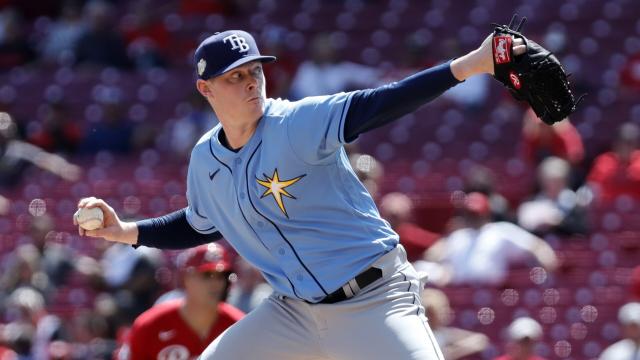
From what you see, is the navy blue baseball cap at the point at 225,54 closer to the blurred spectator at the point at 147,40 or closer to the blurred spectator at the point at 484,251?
the blurred spectator at the point at 484,251

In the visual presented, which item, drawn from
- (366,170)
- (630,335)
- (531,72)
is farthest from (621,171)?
(531,72)

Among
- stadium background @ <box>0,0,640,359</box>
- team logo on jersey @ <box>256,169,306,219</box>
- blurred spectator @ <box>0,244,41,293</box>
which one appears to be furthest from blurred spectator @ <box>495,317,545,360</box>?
blurred spectator @ <box>0,244,41,293</box>

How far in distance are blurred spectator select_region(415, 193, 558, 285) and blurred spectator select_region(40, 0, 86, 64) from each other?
610 cm

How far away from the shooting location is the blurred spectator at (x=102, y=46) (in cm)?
1309

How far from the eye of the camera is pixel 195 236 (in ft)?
15.2

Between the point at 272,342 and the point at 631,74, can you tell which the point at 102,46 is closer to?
the point at 631,74

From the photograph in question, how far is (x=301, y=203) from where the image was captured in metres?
4.09

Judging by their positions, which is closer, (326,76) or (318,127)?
(318,127)

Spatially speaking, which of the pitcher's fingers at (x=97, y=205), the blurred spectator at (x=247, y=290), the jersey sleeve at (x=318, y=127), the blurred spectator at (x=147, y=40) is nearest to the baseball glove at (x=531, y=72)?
the jersey sleeve at (x=318, y=127)

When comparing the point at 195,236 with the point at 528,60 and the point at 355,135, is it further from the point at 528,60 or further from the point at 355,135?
the point at 528,60

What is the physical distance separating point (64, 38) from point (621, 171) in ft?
21.5

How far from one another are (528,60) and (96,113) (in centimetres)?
914

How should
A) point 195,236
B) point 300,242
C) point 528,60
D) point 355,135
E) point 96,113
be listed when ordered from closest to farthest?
point 528,60
point 355,135
point 300,242
point 195,236
point 96,113

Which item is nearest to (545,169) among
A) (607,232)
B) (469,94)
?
(607,232)
